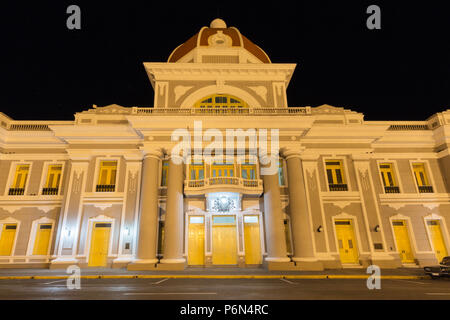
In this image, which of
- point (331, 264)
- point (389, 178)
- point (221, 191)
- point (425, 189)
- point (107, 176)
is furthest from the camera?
point (389, 178)

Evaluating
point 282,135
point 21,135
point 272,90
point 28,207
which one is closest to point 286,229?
point 282,135

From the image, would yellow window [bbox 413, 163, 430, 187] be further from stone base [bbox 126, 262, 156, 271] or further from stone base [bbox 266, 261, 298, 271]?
stone base [bbox 126, 262, 156, 271]

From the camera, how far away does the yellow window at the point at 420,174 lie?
19138mm

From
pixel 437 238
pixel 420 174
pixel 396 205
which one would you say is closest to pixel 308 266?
pixel 396 205

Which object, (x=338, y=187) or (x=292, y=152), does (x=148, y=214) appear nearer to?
(x=292, y=152)

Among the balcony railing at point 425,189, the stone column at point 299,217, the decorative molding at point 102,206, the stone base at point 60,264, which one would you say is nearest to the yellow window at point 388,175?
the balcony railing at point 425,189

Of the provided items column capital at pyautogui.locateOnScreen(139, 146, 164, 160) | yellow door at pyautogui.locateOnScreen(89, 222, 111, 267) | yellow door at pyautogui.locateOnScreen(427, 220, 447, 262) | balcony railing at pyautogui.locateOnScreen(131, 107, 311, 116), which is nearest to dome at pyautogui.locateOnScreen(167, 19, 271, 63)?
balcony railing at pyautogui.locateOnScreen(131, 107, 311, 116)

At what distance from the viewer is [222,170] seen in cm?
1786

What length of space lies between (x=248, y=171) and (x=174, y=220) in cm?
614

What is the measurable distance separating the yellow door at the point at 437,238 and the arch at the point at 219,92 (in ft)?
49.6

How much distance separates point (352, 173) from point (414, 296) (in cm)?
1167

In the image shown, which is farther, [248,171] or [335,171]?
[335,171]

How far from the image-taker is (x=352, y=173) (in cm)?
1831

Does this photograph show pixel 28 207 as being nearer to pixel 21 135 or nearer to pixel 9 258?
pixel 9 258
